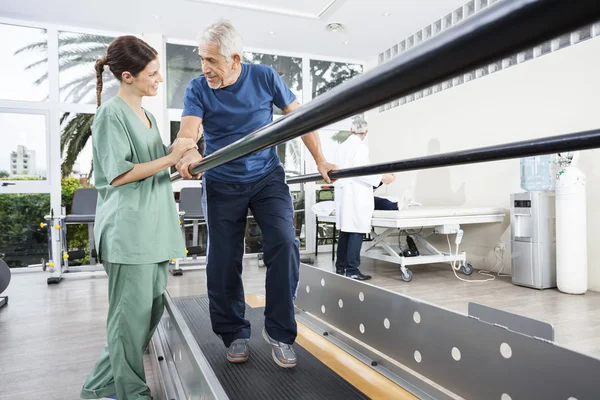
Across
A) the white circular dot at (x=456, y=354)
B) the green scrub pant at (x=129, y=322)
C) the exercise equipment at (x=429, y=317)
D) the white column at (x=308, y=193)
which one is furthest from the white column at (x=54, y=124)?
the white circular dot at (x=456, y=354)

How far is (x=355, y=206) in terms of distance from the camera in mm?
4238

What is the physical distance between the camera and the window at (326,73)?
A: 6805 millimetres

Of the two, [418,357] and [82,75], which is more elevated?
[82,75]

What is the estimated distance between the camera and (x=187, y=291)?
3.78m

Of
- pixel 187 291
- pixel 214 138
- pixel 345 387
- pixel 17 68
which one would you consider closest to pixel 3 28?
pixel 17 68

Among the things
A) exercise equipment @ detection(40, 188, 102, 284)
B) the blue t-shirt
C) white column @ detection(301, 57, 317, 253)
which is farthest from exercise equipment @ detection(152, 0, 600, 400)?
white column @ detection(301, 57, 317, 253)

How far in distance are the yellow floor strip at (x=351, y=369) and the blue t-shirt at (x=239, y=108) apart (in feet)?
2.77

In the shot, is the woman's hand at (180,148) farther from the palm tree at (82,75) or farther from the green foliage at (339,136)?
the green foliage at (339,136)

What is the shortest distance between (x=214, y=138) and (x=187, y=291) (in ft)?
8.03

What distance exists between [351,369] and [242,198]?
0.83 meters

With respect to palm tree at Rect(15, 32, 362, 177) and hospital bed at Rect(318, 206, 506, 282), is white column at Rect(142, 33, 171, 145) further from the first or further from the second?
hospital bed at Rect(318, 206, 506, 282)

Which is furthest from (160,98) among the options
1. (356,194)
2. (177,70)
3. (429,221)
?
(429,221)

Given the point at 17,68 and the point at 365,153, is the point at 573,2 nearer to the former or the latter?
the point at 365,153

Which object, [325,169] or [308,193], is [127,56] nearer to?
[325,169]
